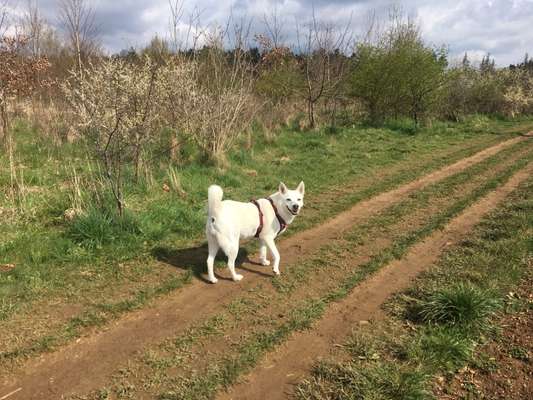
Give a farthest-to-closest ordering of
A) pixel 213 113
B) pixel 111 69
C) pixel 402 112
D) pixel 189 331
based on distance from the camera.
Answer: pixel 402 112
pixel 213 113
pixel 111 69
pixel 189 331

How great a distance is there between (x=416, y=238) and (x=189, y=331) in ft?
13.4

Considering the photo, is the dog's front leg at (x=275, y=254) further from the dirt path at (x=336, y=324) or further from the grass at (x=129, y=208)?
the grass at (x=129, y=208)

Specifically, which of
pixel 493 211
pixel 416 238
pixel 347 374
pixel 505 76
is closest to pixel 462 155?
pixel 493 211

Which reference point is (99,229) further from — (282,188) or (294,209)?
(294,209)

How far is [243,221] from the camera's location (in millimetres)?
4949

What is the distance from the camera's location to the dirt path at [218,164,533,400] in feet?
10.6

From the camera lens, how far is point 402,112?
2133 cm

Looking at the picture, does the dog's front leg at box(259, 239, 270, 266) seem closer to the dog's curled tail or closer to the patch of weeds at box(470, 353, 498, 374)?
the dog's curled tail

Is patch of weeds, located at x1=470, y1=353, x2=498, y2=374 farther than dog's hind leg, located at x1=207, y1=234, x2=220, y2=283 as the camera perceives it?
No

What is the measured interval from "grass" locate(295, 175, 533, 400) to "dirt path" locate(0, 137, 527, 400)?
163 centimetres

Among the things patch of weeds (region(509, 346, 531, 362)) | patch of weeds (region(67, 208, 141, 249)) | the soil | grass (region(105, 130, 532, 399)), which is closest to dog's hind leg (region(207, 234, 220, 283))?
grass (region(105, 130, 532, 399))

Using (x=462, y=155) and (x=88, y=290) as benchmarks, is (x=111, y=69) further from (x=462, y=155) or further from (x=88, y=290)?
(x=462, y=155)

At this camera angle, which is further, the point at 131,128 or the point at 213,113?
the point at 213,113

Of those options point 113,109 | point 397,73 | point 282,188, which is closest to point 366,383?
point 282,188
